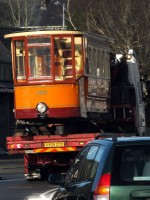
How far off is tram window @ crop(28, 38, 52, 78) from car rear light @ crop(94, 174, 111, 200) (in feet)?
46.5

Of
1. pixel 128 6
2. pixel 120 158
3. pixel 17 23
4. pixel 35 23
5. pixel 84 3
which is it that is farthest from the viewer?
pixel 35 23

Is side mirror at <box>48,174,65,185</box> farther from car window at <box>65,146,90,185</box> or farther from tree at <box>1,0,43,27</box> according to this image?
tree at <box>1,0,43,27</box>

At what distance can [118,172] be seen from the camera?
855cm

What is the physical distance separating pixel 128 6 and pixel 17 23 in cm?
2288

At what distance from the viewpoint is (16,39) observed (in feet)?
76.0

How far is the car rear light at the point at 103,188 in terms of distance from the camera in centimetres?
845

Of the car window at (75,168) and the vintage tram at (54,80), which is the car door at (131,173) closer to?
the car window at (75,168)

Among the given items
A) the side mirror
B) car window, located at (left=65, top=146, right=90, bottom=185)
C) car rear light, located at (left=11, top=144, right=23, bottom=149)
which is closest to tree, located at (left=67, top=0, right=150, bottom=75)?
car rear light, located at (left=11, top=144, right=23, bottom=149)

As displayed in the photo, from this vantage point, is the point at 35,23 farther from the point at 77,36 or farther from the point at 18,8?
the point at 77,36

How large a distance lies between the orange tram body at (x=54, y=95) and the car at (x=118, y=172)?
13.0 m

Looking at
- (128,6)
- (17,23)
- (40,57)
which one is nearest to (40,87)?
(40,57)

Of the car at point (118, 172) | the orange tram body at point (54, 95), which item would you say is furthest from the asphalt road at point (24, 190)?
the car at point (118, 172)

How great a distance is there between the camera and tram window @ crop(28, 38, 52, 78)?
2270 cm

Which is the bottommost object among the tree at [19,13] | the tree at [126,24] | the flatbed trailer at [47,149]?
the flatbed trailer at [47,149]
